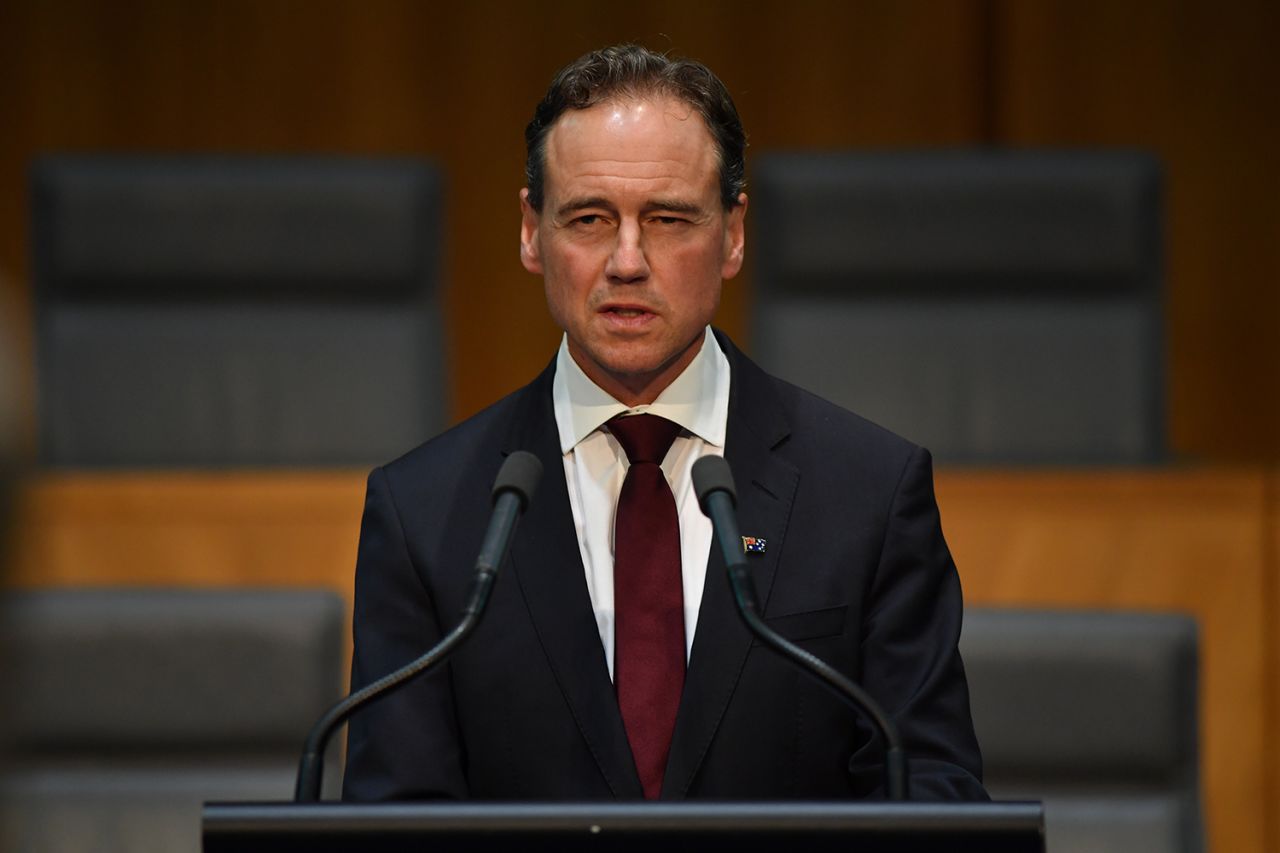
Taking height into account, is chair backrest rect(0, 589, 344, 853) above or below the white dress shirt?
below

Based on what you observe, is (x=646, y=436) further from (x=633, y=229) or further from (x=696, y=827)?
(x=696, y=827)

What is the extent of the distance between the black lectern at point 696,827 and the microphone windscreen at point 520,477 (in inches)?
8.8

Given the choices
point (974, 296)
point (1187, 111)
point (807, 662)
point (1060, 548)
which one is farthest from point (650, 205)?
point (1187, 111)

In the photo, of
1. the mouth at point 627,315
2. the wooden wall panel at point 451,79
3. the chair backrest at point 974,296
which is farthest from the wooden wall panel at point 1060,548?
the wooden wall panel at point 451,79

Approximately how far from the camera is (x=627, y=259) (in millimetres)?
1269

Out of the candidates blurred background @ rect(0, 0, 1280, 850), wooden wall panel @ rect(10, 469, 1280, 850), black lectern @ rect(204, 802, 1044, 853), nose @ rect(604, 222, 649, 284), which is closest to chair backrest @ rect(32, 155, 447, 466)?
wooden wall panel @ rect(10, 469, 1280, 850)

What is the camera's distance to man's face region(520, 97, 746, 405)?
1.28 m

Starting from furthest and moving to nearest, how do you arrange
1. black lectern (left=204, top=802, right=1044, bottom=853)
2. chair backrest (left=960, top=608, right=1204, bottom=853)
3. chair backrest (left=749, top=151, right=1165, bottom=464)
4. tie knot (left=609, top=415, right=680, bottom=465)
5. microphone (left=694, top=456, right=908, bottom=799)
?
1. chair backrest (left=749, top=151, right=1165, bottom=464)
2. chair backrest (left=960, top=608, right=1204, bottom=853)
3. tie knot (left=609, top=415, right=680, bottom=465)
4. microphone (left=694, top=456, right=908, bottom=799)
5. black lectern (left=204, top=802, right=1044, bottom=853)

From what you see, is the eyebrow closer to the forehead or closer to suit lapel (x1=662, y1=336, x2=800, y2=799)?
the forehead

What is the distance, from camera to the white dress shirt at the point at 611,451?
1316mm

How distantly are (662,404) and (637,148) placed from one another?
0.20 meters

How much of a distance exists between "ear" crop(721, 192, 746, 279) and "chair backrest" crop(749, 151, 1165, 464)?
1.14m

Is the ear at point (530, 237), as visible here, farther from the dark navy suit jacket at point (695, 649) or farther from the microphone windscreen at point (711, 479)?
the microphone windscreen at point (711, 479)

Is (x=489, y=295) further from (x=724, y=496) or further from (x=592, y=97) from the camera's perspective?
(x=724, y=496)
